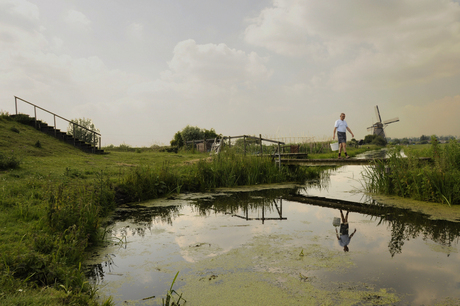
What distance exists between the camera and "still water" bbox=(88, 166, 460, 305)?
10.6ft

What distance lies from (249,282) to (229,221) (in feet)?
9.64

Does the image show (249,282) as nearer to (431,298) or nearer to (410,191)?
(431,298)

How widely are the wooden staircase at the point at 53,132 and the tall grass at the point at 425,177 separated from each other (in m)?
17.4

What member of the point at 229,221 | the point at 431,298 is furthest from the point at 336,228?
the point at 431,298

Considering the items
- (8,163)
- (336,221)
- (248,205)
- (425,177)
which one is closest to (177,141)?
(8,163)

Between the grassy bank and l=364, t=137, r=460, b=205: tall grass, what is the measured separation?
4.53m

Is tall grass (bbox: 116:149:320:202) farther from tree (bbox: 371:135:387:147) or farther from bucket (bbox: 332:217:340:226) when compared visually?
tree (bbox: 371:135:387:147)

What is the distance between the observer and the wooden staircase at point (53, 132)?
1962 cm

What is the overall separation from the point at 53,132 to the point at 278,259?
20.2m

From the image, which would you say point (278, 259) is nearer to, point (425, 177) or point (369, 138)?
point (425, 177)

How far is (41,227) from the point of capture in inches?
178

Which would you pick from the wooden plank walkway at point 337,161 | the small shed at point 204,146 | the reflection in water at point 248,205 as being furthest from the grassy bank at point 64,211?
the small shed at point 204,146

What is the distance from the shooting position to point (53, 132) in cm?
1980

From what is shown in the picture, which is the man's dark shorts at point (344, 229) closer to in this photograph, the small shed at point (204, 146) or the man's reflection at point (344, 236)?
the man's reflection at point (344, 236)
